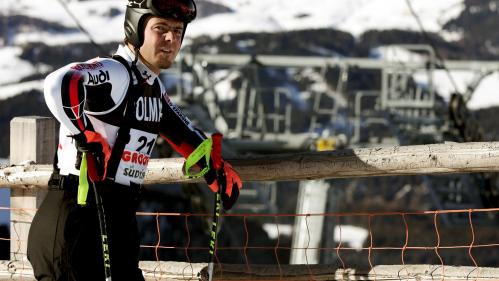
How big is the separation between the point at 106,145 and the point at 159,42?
1.83 ft

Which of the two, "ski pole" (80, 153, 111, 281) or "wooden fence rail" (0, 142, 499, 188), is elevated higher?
"wooden fence rail" (0, 142, 499, 188)

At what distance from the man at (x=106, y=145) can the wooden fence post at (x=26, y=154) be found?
0.95m

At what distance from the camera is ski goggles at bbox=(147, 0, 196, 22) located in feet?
16.9

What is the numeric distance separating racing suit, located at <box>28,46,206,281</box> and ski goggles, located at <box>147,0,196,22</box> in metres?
0.22

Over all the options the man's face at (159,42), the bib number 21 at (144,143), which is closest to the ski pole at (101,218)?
the bib number 21 at (144,143)

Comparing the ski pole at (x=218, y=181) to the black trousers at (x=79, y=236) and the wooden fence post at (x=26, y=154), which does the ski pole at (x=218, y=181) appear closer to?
the black trousers at (x=79, y=236)

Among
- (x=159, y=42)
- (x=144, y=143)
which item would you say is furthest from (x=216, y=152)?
(x=159, y=42)

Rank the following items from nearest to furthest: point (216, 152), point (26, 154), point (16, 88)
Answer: point (216, 152) → point (26, 154) → point (16, 88)

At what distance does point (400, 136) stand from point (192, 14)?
1261cm

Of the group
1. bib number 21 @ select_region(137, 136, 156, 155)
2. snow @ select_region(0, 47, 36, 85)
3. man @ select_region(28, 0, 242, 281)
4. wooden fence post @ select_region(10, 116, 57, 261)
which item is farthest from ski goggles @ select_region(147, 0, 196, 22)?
snow @ select_region(0, 47, 36, 85)

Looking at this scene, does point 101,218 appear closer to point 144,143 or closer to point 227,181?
point 144,143

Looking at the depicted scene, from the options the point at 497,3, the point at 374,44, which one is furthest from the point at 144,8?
the point at 497,3

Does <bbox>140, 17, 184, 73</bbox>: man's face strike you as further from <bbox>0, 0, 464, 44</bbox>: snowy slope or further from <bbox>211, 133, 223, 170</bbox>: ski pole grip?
<bbox>0, 0, 464, 44</bbox>: snowy slope

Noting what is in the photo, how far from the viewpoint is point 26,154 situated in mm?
6145
